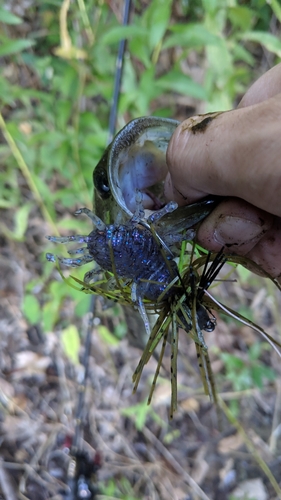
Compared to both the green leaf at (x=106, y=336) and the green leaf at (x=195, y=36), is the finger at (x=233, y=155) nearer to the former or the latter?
the green leaf at (x=195, y=36)

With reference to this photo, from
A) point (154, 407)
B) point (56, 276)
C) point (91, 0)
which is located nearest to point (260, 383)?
point (154, 407)

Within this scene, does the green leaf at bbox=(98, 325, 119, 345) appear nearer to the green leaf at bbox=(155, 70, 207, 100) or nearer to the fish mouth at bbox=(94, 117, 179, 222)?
the fish mouth at bbox=(94, 117, 179, 222)

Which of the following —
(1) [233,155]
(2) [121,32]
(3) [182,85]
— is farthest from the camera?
(3) [182,85]

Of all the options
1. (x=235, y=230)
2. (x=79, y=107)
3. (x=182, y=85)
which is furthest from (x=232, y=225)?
→ (x=79, y=107)

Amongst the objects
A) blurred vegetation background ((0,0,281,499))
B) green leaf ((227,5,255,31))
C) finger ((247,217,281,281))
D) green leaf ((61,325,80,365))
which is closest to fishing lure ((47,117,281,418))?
finger ((247,217,281,281))

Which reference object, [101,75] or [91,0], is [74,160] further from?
[91,0]

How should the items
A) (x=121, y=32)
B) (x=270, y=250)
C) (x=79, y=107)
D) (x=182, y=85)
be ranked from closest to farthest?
1. (x=270, y=250)
2. (x=121, y=32)
3. (x=182, y=85)
4. (x=79, y=107)

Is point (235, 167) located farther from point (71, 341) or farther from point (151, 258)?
point (71, 341)
